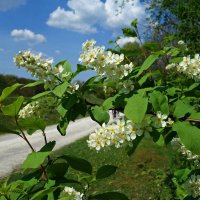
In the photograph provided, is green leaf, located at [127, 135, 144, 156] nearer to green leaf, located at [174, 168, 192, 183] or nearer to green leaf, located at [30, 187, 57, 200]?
green leaf, located at [30, 187, 57, 200]

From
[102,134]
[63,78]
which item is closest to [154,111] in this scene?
[102,134]

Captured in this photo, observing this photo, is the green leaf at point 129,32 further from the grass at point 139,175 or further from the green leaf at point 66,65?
the grass at point 139,175

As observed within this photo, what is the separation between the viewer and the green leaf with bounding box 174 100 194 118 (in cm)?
181

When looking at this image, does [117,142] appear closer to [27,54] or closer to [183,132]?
[183,132]

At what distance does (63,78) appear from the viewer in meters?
1.92

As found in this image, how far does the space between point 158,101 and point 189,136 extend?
0.72ft

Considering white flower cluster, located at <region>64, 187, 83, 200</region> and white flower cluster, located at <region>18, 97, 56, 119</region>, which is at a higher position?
white flower cluster, located at <region>18, 97, 56, 119</region>

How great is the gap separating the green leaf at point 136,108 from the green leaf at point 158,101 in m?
0.07

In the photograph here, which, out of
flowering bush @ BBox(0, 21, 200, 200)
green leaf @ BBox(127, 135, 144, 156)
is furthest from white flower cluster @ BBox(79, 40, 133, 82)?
green leaf @ BBox(127, 135, 144, 156)

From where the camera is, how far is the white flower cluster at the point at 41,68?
191 cm

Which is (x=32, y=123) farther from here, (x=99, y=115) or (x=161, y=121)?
(x=161, y=121)

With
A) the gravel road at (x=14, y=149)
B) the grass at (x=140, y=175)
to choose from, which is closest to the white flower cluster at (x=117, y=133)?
the grass at (x=140, y=175)

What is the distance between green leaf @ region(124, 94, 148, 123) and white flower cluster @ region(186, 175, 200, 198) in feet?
2.77

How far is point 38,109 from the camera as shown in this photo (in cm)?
210
